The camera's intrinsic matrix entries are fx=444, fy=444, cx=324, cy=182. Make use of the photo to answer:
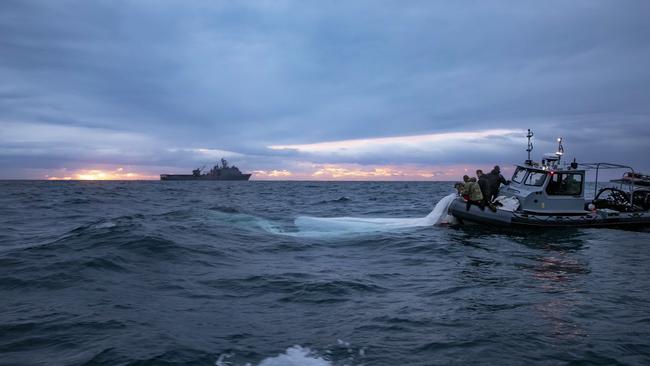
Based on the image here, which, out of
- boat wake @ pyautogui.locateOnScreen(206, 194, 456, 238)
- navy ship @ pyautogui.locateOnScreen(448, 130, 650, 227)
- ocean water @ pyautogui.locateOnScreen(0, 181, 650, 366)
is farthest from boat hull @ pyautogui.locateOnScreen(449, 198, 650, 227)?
ocean water @ pyautogui.locateOnScreen(0, 181, 650, 366)

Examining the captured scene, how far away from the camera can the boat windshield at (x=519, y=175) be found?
783 inches

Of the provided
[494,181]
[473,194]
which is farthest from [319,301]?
[494,181]

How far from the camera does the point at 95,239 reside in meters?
14.1

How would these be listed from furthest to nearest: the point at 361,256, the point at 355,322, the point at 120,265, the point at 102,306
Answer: the point at 361,256
the point at 120,265
the point at 102,306
the point at 355,322

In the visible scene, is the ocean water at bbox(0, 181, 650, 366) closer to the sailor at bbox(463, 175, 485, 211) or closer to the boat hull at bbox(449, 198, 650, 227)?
the boat hull at bbox(449, 198, 650, 227)

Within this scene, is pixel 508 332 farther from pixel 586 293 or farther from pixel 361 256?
pixel 361 256

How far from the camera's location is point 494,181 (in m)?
19.7

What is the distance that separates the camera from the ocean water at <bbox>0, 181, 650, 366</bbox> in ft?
19.5

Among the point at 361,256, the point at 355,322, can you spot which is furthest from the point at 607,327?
the point at 361,256

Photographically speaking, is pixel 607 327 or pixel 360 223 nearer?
pixel 607 327

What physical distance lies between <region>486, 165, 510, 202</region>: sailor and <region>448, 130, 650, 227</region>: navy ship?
525 mm

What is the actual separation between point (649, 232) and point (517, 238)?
6.52m

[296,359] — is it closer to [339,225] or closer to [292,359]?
[292,359]

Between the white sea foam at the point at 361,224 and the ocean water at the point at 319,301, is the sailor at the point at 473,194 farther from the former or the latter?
the ocean water at the point at 319,301
